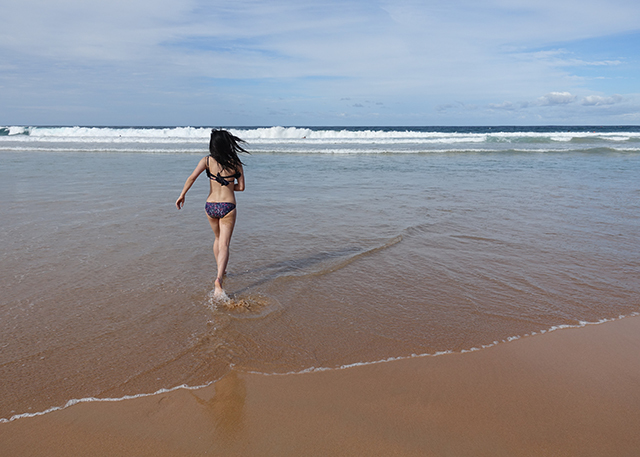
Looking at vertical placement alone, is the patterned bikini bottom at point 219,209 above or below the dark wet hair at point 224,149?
below

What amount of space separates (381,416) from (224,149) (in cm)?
297

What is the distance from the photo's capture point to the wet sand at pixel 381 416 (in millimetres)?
2432

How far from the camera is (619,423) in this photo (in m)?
2.65

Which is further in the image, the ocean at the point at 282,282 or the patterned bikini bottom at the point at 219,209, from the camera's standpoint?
the patterned bikini bottom at the point at 219,209

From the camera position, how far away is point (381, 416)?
2.67 meters

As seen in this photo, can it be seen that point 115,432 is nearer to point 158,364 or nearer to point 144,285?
point 158,364

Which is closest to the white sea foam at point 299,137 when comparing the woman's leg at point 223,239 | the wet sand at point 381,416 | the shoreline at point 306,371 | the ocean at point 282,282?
the ocean at point 282,282

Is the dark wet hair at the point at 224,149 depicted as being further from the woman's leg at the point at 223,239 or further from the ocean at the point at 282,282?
the ocean at the point at 282,282

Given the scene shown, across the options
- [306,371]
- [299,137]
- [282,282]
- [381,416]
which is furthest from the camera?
[299,137]

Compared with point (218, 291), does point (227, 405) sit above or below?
below

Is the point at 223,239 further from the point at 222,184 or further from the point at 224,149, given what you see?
the point at 224,149

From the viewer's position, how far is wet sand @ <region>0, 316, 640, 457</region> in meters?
2.43

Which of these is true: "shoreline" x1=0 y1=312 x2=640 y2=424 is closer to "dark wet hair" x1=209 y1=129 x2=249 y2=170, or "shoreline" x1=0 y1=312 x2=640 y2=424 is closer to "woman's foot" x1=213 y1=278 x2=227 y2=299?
"woman's foot" x1=213 y1=278 x2=227 y2=299

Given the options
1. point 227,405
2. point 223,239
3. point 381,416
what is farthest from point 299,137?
point 381,416
